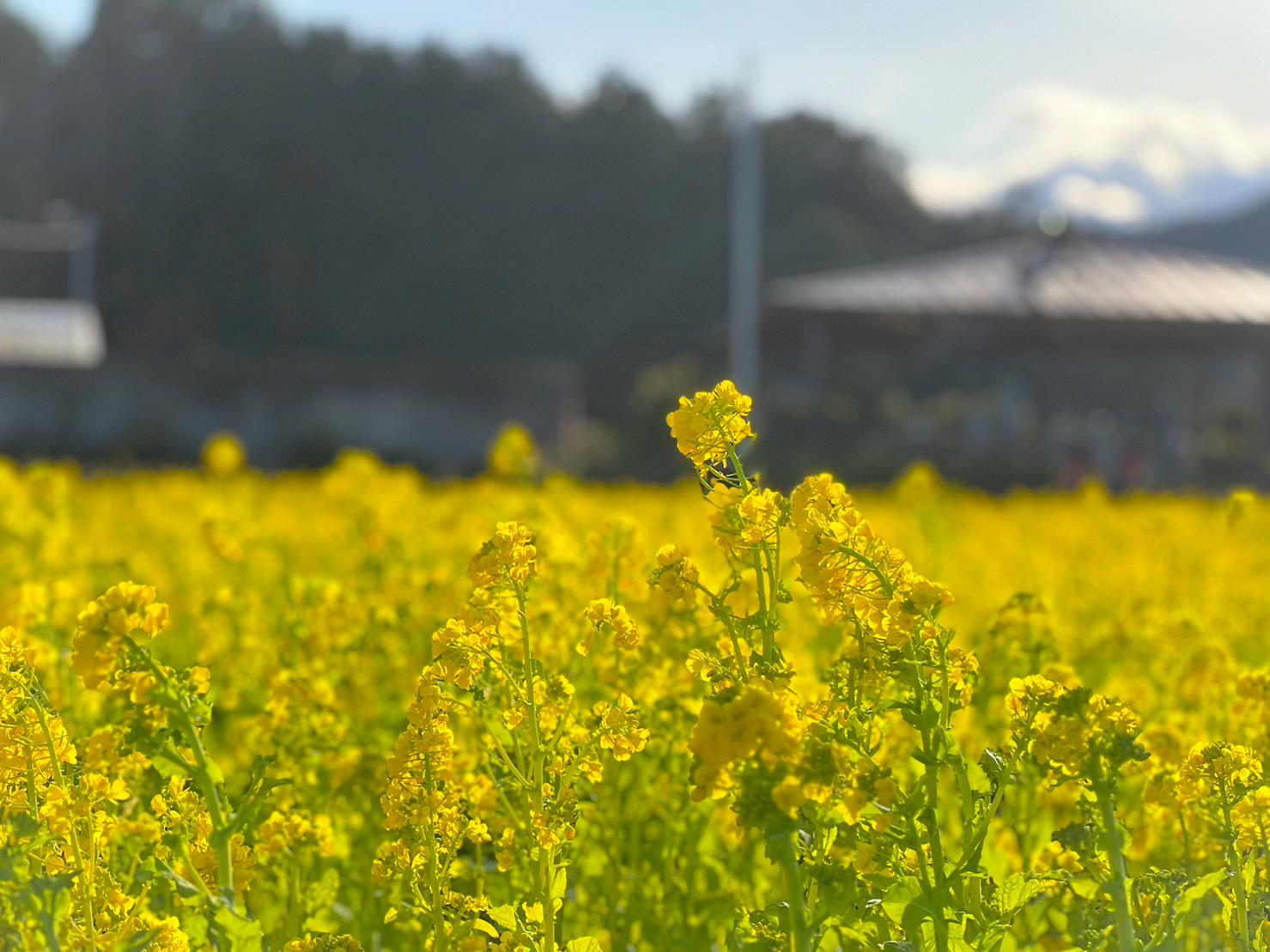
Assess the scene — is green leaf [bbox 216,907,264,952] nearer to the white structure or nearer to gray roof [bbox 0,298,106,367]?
the white structure

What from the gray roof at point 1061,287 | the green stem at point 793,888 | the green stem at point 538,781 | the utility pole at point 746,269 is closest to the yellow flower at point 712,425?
the green stem at point 538,781

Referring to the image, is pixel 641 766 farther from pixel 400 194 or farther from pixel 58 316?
pixel 400 194

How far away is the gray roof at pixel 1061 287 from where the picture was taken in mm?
20062

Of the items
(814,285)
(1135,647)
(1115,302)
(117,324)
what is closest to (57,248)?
(117,324)

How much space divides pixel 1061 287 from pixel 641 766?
64.5ft

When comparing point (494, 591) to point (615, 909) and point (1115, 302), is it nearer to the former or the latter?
point (615, 909)

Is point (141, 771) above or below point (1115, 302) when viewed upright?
below

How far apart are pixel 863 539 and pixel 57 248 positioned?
46.1m

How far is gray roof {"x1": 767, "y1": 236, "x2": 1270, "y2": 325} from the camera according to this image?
20.1 m

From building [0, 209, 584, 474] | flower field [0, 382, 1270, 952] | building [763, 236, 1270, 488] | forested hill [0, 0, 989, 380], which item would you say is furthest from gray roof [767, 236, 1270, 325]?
flower field [0, 382, 1270, 952]

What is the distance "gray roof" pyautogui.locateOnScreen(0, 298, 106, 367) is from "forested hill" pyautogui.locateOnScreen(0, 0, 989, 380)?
9610 mm

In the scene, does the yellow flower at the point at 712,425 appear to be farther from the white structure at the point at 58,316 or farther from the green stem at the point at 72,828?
the white structure at the point at 58,316

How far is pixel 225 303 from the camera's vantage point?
43.3 metres

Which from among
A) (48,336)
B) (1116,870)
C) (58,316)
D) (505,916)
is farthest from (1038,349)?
(505,916)
